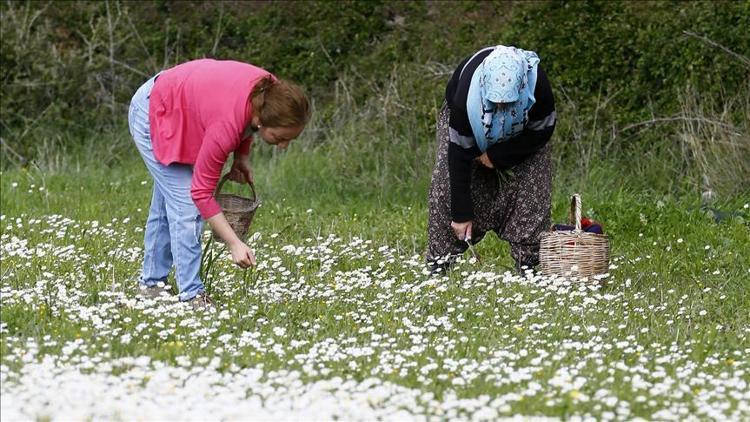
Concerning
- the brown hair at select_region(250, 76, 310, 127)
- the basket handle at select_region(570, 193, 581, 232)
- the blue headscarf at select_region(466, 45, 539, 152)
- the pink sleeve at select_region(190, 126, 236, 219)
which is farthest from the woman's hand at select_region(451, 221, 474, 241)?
the pink sleeve at select_region(190, 126, 236, 219)

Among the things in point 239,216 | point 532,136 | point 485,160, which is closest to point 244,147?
point 239,216

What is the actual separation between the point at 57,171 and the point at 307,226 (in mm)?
3369

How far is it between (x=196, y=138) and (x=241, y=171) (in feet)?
1.60

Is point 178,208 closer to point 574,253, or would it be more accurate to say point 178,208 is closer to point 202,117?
point 202,117

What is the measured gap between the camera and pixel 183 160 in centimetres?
633

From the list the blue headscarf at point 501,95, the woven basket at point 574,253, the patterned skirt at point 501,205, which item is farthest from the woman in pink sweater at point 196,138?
the woven basket at point 574,253

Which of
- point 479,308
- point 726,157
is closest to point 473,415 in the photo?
point 479,308

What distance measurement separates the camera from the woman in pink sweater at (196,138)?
6.01 meters

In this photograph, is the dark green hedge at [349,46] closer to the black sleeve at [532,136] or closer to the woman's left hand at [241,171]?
the black sleeve at [532,136]

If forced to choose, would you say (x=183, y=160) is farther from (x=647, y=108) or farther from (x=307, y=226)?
(x=647, y=108)

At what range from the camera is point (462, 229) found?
7133 mm

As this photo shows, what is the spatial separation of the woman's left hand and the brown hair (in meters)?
0.69

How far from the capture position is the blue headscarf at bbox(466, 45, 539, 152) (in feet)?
21.3

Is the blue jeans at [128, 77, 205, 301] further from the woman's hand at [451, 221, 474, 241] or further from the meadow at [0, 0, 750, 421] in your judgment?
the woman's hand at [451, 221, 474, 241]
